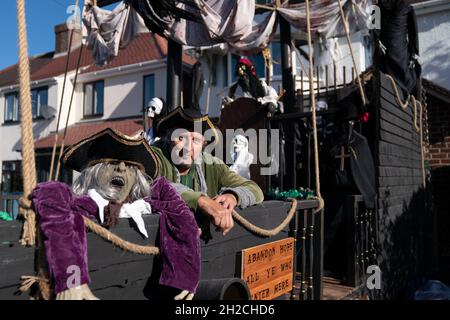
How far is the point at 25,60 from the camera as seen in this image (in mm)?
1495

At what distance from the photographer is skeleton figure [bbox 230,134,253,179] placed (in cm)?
518

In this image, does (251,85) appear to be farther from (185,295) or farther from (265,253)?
(185,295)

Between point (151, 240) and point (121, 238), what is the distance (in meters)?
0.18

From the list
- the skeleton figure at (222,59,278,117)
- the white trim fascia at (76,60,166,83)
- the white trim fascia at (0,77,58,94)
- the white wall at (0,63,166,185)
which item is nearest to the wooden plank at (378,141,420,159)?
the skeleton figure at (222,59,278,117)

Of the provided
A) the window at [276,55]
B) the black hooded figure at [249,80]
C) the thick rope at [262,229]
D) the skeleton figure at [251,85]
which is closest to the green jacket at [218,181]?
the thick rope at [262,229]

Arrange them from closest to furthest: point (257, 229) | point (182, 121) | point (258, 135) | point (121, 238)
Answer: point (121, 238) → point (257, 229) → point (182, 121) → point (258, 135)

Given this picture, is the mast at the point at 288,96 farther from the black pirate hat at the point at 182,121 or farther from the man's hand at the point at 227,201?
the man's hand at the point at 227,201

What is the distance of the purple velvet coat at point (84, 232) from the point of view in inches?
55.3

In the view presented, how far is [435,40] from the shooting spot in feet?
38.0

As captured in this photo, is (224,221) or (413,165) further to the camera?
(413,165)

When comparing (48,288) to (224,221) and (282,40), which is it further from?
(282,40)
